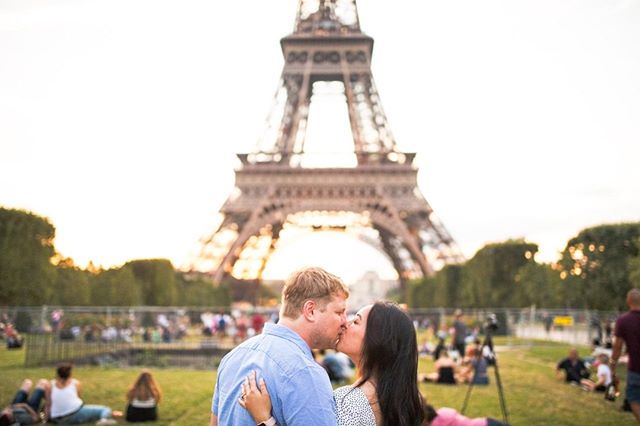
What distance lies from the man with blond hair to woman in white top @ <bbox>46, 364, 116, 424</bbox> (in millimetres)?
6944

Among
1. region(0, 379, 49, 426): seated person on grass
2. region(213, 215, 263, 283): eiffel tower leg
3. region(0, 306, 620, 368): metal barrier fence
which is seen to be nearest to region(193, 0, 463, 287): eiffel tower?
region(213, 215, 263, 283): eiffel tower leg

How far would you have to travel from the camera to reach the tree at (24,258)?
29.2 m

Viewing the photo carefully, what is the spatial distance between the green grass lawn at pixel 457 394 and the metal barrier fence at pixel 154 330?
1.08 metres

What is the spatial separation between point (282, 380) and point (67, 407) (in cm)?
746

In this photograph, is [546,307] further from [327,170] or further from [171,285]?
[171,285]

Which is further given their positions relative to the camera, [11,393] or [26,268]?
[26,268]

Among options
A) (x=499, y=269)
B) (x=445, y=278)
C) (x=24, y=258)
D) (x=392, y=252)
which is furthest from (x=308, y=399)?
(x=392, y=252)

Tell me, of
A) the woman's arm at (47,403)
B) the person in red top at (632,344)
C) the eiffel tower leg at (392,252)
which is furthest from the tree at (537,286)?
the woman's arm at (47,403)

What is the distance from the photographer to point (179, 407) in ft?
34.9

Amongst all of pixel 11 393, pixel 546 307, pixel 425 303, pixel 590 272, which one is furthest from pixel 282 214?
pixel 11 393

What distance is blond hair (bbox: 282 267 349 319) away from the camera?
286cm

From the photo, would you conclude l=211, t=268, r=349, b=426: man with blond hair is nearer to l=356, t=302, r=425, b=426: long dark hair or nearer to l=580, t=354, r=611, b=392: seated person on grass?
l=356, t=302, r=425, b=426: long dark hair

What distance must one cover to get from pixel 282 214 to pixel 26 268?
19.3 meters

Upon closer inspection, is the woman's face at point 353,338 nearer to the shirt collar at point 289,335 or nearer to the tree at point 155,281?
the shirt collar at point 289,335
